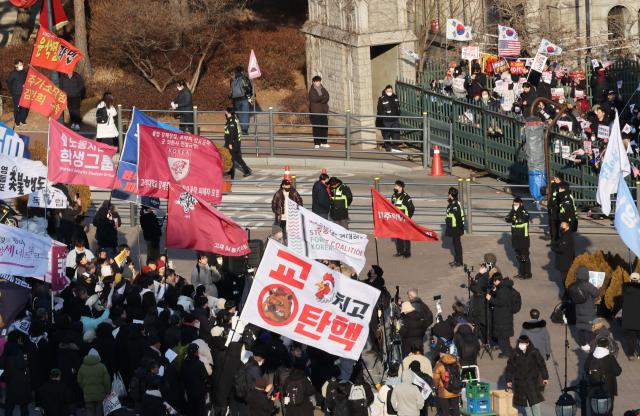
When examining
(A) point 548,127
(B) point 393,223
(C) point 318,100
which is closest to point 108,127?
(C) point 318,100

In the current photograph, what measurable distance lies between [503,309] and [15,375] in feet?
24.0

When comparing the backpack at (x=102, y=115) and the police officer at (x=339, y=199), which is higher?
the backpack at (x=102, y=115)

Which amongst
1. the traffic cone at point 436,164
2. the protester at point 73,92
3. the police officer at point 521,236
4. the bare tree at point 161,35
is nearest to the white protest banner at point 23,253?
the police officer at point 521,236

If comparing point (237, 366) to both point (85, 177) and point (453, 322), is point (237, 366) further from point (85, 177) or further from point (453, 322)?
point (85, 177)

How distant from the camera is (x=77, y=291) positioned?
25922 millimetres

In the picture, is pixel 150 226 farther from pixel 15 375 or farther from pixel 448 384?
pixel 448 384

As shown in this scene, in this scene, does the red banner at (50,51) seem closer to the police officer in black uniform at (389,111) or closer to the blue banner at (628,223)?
the police officer in black uniform at (389,111)

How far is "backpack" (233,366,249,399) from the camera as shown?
22656 mm

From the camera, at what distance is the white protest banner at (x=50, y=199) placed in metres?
29.0

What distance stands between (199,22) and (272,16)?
5763 millimetres

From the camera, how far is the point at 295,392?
22.3m

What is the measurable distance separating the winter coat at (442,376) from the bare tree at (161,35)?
957 inches

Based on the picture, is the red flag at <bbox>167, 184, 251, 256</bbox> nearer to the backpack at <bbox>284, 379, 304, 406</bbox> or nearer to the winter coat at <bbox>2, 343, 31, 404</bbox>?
the winter coat at <bbox>2, 343, 31, 404</bbox>

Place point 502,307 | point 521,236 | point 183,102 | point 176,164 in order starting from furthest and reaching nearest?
point 183,102 < point 521,236 < point 176,164 < point 502,307
